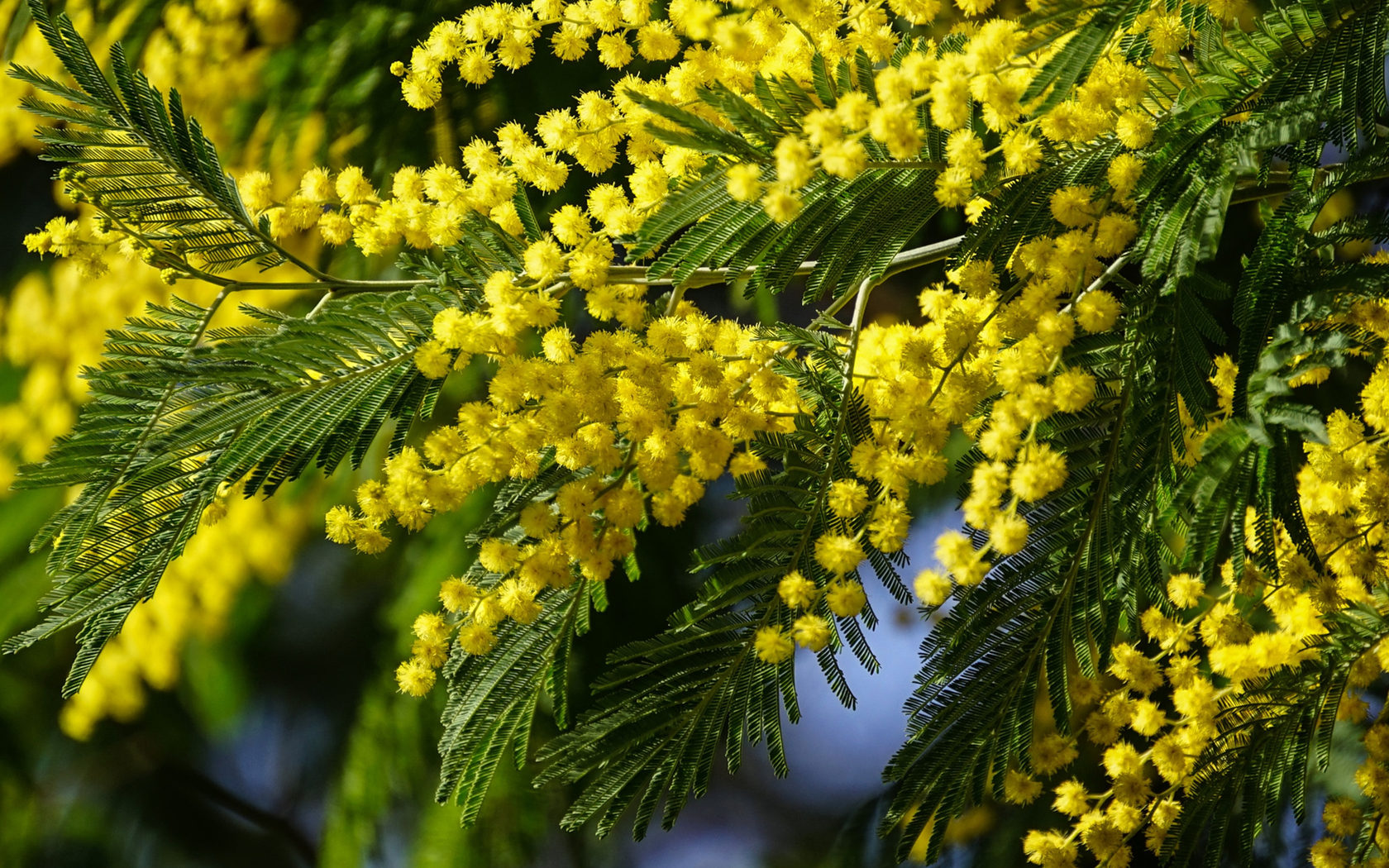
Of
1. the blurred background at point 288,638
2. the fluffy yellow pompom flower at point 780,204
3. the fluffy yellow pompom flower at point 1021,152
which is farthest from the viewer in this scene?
the blurred background at point 288,638

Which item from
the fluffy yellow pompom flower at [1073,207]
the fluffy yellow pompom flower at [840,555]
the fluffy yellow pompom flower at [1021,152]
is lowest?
the fluffy yellow pompom flower at [840,555]

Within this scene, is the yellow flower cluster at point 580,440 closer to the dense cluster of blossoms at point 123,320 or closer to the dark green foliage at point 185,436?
the dark green foliage at point 185,436

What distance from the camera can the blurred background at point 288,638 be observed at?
169 centimetres

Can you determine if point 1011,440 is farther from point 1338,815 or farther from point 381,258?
point 381,258

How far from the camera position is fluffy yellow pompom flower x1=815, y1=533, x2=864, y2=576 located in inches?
36.6

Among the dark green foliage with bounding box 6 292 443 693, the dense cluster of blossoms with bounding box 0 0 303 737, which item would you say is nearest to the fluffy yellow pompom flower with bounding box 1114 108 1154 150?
the dark green foliage with bounding box 6 292 443 693

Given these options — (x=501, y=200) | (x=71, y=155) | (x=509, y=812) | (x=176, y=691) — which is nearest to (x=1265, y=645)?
(x=501, y=200)

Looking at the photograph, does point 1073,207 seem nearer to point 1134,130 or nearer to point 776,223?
point 1134,130

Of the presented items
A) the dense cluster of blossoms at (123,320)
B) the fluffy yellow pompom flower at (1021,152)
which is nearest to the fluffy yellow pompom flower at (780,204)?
the fluffy yellow pompom flower at (1021,152)

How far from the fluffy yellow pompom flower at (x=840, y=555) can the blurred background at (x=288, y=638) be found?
0.68m

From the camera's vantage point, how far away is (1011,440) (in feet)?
2.75

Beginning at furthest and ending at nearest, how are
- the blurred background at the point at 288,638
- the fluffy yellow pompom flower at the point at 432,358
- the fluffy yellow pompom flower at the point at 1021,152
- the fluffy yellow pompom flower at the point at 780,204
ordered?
the blurred background at the point at 288,638
the fluffy yellow pompom flower at the point at 432,358
the fluffy yellow pompom flower at the point at 1021,152
the fluffy yellow pompom flower at the point at 780,204

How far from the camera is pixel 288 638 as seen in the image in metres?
1.94

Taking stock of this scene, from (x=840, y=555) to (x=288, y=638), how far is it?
1.38 metres
